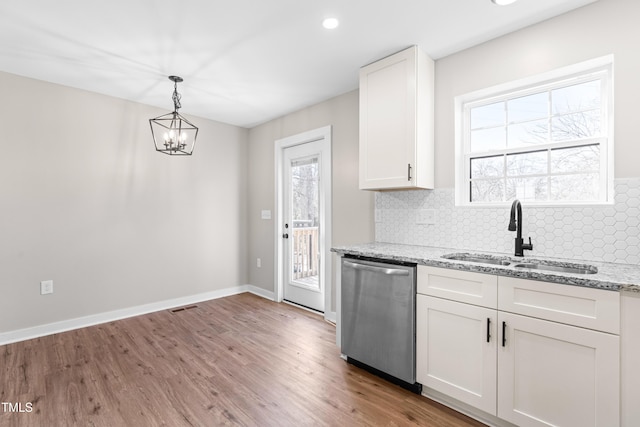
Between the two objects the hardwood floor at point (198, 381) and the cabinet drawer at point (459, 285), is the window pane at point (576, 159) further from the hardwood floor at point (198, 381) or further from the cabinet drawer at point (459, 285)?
the hardwood floor at point (198, 381)

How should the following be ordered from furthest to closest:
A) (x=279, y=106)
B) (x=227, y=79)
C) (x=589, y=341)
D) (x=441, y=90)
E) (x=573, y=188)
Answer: (x=279, y=106)
(x=227, y=79)
(x=441, y=90)
(x=573, y=188)
(x=589, y=341)

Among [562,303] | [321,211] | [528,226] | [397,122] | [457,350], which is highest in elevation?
[397,122]

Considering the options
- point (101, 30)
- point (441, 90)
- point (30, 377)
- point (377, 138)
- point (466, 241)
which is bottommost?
point (30, 377)

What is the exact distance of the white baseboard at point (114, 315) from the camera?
2974 millimetres

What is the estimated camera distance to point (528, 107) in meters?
2.27

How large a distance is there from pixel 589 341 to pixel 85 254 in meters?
4.19

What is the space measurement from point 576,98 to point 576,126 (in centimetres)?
19

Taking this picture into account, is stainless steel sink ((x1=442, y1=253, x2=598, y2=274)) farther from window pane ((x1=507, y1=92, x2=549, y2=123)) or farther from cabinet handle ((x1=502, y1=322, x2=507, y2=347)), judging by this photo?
window pane ((x1=507, y1=92, x2=549, y2=123))

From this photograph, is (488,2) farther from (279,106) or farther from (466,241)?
(279,106)

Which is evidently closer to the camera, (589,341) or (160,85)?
(589,341)

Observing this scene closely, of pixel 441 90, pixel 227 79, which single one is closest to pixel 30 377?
pixel 227 79

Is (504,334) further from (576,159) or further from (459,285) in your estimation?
(576,159)

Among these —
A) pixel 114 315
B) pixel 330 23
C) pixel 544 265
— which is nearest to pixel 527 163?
pixel 544 265

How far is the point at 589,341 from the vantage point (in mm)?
1451
